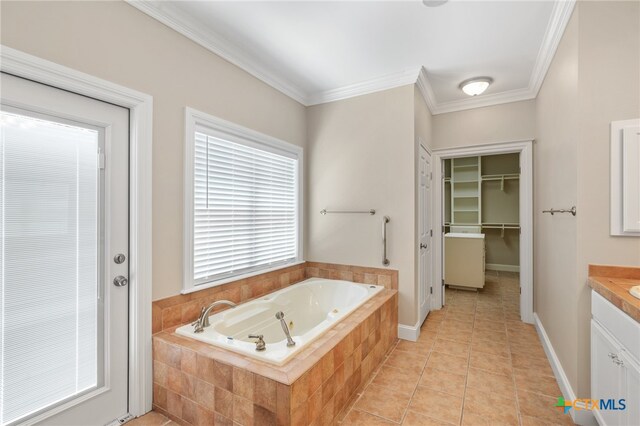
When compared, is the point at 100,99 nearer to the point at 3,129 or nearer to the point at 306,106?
the point at 3,129

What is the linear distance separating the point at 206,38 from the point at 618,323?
3.04m

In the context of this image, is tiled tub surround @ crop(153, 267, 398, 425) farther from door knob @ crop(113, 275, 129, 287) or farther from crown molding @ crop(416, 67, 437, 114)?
crown molding @ crop(416, 67, 437, 114)

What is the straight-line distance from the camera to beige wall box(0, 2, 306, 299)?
145 cm

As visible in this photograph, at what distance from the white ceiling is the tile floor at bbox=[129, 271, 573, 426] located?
256cm

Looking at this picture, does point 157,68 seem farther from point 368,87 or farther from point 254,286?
point 368,87

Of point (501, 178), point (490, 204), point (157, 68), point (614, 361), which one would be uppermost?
point (157, 68)

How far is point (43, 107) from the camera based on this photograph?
1.48 m

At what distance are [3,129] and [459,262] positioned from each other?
507cm

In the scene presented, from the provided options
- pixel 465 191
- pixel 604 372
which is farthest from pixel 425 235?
pixel 465 191

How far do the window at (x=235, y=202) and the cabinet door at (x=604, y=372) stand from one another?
239cm

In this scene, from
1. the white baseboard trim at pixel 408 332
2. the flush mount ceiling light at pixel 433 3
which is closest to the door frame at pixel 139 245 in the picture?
the flush mount ceiling light at pixel 433 3

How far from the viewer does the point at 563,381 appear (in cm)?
203

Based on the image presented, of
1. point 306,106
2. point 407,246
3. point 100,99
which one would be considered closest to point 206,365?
point 100,99

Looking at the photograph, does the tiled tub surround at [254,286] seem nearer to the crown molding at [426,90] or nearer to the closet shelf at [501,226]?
the crown molding at [426,90]
